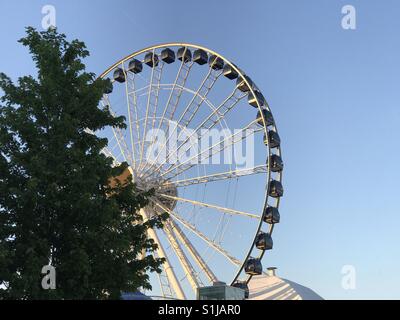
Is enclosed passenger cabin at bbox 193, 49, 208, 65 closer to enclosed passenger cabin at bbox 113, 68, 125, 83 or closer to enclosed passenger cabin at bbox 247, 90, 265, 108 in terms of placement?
enclosed passenger cabin at bbox 247, 90, 265, 108

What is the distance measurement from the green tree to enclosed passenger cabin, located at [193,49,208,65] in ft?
58.3

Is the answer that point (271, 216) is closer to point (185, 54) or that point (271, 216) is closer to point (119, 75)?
point (185, 54)

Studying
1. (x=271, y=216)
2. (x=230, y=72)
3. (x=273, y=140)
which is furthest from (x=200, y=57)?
(x=271, y=216)

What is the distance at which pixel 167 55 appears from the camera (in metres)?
32.8

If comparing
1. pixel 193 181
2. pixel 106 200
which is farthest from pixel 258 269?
pixel 106 200

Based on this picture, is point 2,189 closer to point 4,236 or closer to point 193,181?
point 4,236

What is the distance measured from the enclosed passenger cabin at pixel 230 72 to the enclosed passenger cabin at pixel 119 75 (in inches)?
284

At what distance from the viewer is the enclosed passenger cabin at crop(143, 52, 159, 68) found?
33.8 metres

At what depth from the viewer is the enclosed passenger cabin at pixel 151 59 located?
111 ft

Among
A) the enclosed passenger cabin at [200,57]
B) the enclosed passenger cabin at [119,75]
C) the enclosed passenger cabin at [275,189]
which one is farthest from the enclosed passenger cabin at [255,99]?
the enclosed passenger cabin at [119,75]

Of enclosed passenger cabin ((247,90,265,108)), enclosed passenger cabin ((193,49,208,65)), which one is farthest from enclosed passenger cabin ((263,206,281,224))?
enclosed passenger cabin ((193,49,208,65))

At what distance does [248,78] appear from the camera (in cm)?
3059

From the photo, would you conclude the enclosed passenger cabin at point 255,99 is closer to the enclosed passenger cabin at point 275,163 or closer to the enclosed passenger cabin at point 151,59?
the enclosed passenger cabin at point 275,163

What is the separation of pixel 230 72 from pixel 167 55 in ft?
14.4
